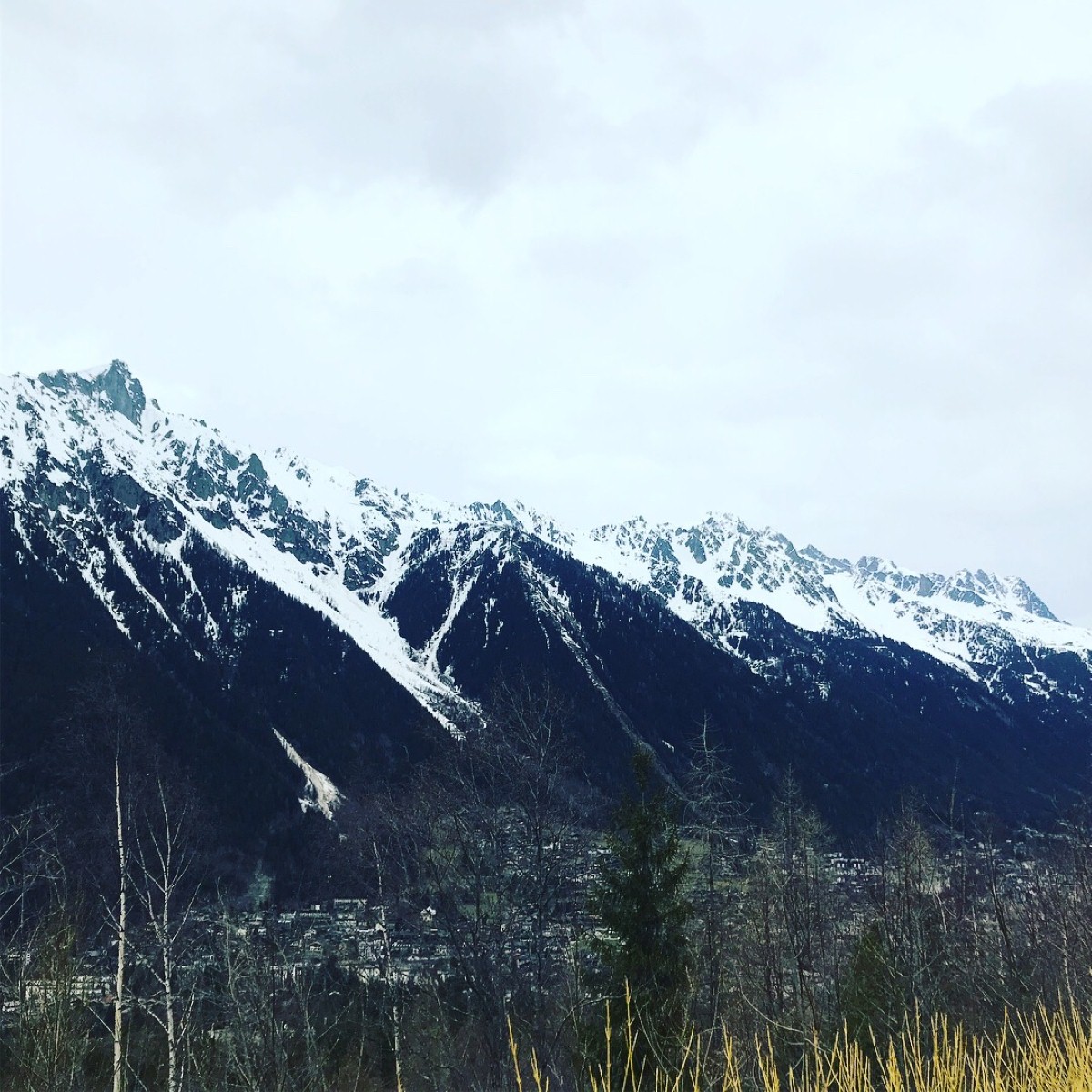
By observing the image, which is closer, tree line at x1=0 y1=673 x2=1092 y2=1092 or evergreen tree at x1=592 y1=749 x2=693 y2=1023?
tree line at x1=0 y1=673 x2=1092 y2=1092

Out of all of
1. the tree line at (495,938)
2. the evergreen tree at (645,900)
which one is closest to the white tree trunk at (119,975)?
the tree line at (495,938)

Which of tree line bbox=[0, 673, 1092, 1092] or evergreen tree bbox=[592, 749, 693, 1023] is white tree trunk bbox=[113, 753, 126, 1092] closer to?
tree line bbox=[0, 673, 1092, 1092]

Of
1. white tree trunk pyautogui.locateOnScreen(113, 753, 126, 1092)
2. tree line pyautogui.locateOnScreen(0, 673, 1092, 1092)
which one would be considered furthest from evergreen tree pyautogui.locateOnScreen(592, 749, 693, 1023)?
white tree trunk pyautogui.locateOnScreen(113, 753, 126, 1092)

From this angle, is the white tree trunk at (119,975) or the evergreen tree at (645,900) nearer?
the white tree trunk at (119,975)

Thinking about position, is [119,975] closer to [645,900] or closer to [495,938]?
[495,938]

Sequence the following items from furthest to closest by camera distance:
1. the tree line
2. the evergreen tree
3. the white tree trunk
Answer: the evergreen tree, the tree line, the white tree trunk

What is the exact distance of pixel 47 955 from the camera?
→ 61.5ft

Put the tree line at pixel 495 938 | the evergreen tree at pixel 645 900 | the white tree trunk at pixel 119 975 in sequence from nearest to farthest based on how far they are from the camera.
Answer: the white tree trunk at pixel 119 975
the tree line at pixel 495 938
the evergreen tree at pixel 645 900

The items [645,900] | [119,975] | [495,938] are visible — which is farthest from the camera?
[645,900]

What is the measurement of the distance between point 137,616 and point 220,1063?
509 feet

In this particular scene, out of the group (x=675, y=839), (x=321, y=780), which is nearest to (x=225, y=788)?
(x=321, y=780)

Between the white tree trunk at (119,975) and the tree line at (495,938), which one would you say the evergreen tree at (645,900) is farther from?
the white tree trunk at (119,975)

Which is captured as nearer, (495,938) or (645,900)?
(495,938)

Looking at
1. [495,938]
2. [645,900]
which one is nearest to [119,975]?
[495,938]
